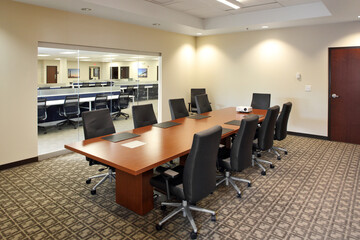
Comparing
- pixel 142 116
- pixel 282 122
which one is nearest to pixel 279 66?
pixel 282 122

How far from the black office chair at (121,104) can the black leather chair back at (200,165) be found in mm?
4089

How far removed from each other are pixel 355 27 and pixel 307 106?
6.15 feet

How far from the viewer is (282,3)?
5059 mm

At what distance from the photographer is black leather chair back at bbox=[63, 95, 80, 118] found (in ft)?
16.9

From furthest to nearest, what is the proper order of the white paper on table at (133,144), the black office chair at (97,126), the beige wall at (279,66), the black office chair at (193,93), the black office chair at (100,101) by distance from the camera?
the black office chair at (193,93)
the beige wall at (279,66)
the black office chair at (100,101)
the black office chair at (97,126)
the white paper on table at (133,144)

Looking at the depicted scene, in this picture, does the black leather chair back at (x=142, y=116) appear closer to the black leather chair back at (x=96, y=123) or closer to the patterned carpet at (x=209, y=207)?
the black leather chair back at (x=96, y=123)

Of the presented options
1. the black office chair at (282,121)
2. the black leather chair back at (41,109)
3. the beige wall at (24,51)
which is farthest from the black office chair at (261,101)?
the black leather chair back at (41,109)

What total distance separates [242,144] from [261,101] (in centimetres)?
316

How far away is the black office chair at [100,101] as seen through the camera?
5.52 meters

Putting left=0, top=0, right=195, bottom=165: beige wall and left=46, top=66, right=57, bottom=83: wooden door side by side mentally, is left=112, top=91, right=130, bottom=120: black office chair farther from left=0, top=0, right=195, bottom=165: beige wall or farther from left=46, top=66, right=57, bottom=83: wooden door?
left=46, top=66, right=57, bottom=83: wooden door

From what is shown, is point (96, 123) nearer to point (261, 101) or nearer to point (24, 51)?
point (24, 51)

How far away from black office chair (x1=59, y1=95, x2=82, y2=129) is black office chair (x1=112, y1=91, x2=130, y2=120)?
2.95 ft

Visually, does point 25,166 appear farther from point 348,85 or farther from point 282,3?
point 348,85

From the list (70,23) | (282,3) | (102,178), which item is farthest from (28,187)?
(282,3)
